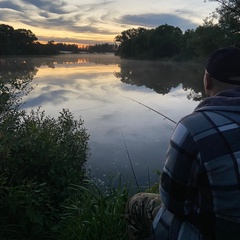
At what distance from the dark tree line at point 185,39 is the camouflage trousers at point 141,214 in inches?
1211

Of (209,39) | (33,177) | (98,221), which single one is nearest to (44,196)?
(33,177)

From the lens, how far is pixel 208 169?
4.19ft

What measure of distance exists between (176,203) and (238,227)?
27 centimetres

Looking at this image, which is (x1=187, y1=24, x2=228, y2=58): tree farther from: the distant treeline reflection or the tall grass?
the tall grass

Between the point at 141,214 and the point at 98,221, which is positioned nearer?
the point at 141,214

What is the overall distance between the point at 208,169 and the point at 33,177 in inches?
130

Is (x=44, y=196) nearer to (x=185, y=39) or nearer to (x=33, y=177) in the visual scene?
(x=33, y=177)

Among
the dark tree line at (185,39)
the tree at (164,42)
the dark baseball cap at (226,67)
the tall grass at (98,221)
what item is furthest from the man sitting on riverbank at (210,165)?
the tree at (164,42)

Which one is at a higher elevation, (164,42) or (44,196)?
(164,42)

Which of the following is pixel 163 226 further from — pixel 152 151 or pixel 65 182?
pixel 152 151

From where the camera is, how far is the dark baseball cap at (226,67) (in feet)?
4.74

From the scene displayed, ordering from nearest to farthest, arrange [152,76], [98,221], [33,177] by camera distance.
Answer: [98,221] < [33,177] < [152,76]

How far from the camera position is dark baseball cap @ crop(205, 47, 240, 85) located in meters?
1.44

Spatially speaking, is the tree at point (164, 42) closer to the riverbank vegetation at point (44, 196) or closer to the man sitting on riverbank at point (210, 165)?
the riverbank vegetation at point (44, 196)
